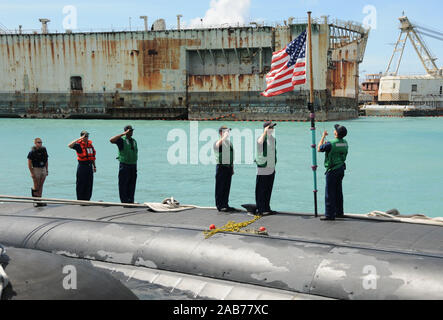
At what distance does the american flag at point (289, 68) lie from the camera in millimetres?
8633

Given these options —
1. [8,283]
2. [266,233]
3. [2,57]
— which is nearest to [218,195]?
[266,233]

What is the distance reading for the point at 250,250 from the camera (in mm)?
6492

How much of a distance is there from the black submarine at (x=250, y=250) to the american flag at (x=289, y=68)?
2.33 m

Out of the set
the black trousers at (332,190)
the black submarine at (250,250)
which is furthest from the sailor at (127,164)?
the black trousers at (332,190)

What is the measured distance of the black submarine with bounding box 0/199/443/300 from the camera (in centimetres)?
552

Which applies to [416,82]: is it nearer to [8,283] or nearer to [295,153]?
[295,153]

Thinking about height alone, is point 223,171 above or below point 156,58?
below

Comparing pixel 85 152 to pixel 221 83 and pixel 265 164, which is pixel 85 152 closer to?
pixel 265 164

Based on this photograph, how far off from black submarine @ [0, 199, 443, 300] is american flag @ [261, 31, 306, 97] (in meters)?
2.33

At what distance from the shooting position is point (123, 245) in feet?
24.3

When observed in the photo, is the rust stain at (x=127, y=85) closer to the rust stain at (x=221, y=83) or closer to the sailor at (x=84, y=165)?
the rust stain at (x=221, y=83)

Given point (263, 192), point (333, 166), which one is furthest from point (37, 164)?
point (333, 166)

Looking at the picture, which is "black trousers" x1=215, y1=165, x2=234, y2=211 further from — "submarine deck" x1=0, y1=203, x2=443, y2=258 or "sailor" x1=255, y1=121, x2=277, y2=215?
"sailor" x1=255, y1=121, x2=277, y2=215

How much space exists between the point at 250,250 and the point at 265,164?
6.81 ft
